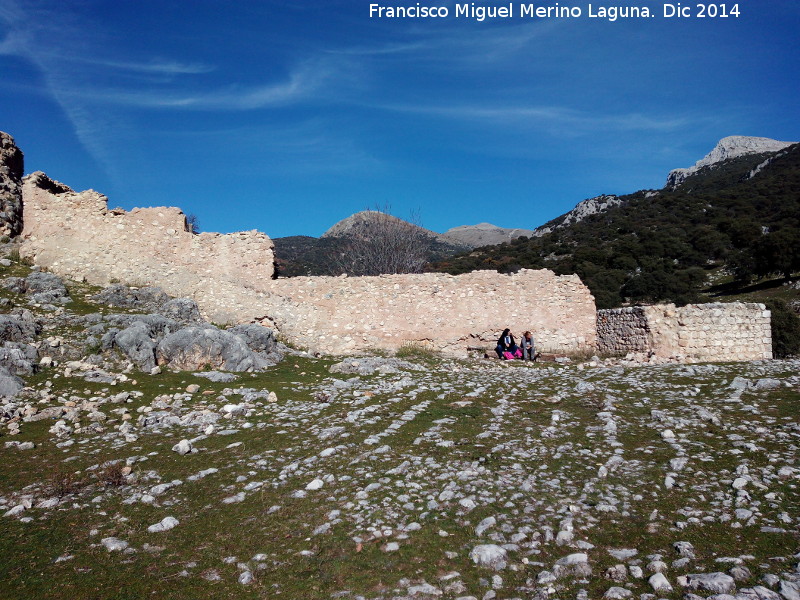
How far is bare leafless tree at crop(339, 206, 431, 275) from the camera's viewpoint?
1506 inches

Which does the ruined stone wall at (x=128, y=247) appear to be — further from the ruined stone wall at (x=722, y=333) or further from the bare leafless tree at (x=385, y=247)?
the bare leafless tree at (x=385, y=247)

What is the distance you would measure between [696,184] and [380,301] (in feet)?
282

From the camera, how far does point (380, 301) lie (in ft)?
55.0

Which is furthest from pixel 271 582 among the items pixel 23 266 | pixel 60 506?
pixel 23 266

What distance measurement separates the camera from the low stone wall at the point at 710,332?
51.8 ft

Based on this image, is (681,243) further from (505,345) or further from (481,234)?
(481,234)

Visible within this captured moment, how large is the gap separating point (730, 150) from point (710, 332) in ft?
396

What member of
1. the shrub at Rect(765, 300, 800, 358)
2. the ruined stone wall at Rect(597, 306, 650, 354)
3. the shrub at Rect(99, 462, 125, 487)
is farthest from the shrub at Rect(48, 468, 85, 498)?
the shrub at Rect(765, 300, 800, 358)

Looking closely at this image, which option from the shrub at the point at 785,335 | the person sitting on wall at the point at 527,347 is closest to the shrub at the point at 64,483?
the person sitting on wall at the point at 527,347

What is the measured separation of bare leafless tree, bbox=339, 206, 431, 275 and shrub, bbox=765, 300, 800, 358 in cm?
2185

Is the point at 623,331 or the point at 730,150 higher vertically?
the point at 730,150

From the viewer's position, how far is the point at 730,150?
112000 mm

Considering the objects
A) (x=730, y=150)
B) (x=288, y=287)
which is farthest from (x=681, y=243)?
(x=730, y=150)

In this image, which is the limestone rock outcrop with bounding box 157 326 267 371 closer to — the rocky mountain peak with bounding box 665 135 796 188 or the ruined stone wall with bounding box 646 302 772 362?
the ruined stone wall with bounding box 646 302 772 362
